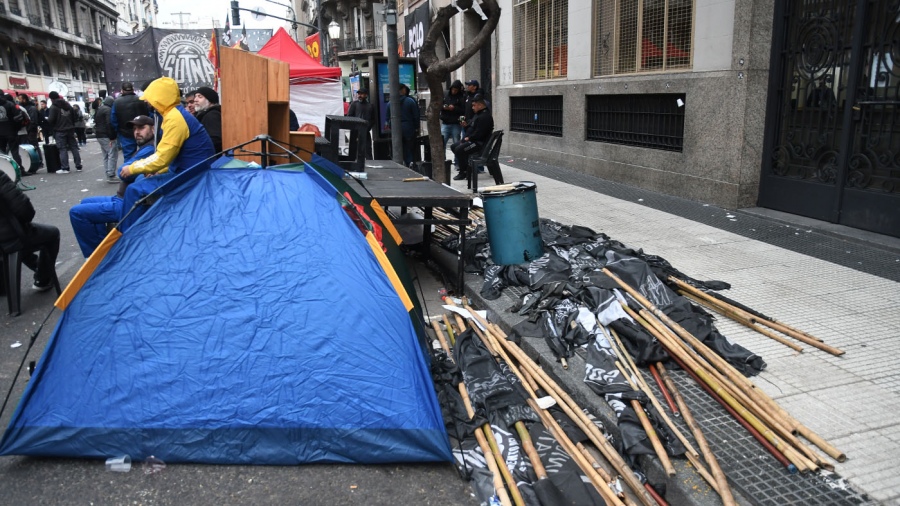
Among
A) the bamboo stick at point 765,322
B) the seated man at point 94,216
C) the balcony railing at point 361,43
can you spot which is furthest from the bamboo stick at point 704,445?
the balcony railing at point 361,43

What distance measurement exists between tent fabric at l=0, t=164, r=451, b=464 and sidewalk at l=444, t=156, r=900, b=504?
4.20ft

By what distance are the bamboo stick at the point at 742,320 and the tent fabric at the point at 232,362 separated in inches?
95.6

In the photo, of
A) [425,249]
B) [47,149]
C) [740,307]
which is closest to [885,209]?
[740,307]

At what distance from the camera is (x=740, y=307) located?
4918 millimetres

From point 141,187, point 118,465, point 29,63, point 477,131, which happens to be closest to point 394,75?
point 477,131

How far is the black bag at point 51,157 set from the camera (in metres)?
16.2

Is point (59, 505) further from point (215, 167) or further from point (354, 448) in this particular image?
point (215, 167)

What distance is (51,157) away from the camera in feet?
53.5

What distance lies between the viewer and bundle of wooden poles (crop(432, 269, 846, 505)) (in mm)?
3148

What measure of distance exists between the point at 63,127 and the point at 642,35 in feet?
44.8

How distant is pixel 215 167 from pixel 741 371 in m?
3.65

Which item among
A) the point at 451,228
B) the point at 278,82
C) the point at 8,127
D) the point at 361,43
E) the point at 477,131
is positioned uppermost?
the point at 361,43

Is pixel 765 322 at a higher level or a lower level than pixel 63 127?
lower

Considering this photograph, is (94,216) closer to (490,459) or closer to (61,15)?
(490,459)
